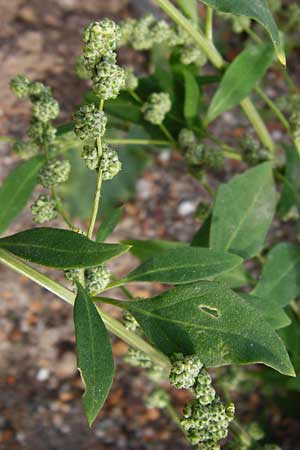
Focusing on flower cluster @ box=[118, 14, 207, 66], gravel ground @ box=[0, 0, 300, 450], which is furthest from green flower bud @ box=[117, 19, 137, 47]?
gravel ground @ box=[0, 0, 300, 450]

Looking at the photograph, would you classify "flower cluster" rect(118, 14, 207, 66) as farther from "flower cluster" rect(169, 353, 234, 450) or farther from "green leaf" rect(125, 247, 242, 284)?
"flower cluster" rect(169, 353, 234, 450)

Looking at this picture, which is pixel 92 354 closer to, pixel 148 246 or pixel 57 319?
pixel 148 246

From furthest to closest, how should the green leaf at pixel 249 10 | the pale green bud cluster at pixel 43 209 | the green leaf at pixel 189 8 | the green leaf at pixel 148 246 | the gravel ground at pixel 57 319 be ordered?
the gravel ground at pixel 57 319 → the green leaf at pixel 148 246 → the green leaf at pixel 189 8 → the pale green bud cluster at pixel 43 209 → the green leaf at pixel 249 10

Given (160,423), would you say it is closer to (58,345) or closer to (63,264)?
(58,345)

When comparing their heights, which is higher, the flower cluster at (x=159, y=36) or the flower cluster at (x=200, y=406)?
the flower cluster at (x=159, y=36)

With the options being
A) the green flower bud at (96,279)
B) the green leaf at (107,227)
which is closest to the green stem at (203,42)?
the green leaf at (107,227)

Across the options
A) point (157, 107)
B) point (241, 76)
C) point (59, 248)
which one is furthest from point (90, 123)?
point (241, 76)

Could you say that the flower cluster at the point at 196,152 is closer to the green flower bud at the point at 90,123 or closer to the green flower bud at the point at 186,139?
the green flower bud at the point at 186,139
